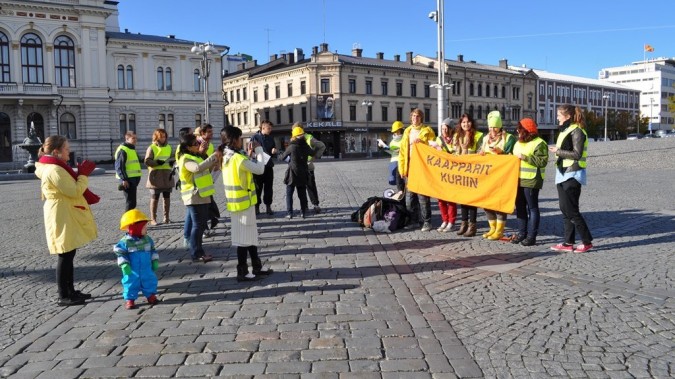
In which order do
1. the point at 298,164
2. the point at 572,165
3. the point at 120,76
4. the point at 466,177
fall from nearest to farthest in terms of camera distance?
the point at 572,165, the point at 466,177, the point at 298,164, the point at 120,76

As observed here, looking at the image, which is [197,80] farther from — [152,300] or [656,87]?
[656,87]

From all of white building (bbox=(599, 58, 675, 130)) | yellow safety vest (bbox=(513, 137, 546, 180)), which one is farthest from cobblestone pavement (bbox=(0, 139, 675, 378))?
white building (bbox=(599, 58, 675, 130))

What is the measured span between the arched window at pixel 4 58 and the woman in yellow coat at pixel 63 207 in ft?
179

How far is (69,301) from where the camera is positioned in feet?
19.0

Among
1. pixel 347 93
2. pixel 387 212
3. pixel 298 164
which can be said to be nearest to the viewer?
pixel 387 212

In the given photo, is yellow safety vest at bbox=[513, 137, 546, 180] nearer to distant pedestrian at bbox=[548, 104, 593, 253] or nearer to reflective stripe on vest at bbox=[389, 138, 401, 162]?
distant pedestrian at bbox=[548, 104, 593, 253]

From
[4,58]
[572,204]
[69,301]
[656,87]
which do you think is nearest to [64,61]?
[4,58]

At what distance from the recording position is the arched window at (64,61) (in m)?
54.1

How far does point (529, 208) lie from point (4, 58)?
56372 millimetres

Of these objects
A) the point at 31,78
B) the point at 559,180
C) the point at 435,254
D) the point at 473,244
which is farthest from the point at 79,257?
the point at 31,78

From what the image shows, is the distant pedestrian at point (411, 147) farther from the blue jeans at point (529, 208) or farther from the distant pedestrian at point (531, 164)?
the distant pedestrian at point (531, 164)

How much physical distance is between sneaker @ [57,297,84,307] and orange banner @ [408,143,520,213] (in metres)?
5.77

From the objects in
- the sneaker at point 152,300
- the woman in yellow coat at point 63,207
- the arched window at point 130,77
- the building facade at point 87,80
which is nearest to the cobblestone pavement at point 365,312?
the sneaker at point 152,300

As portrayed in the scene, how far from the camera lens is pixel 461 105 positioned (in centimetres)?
8038
